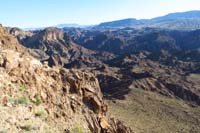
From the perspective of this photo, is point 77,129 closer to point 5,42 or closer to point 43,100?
point 43,100

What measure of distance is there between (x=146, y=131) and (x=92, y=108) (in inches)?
1453

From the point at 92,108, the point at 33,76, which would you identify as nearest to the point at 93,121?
the point at 92,108

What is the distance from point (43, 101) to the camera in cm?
2003

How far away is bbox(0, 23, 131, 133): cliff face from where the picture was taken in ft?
57.1

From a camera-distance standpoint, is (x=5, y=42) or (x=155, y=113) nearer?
(x=5, y=42)

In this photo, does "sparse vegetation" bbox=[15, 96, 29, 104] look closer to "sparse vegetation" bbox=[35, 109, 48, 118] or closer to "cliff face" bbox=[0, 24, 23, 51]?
"sparse vegetation" bbox=[35, 109, 48, 118]

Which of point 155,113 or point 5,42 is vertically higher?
point 5,42

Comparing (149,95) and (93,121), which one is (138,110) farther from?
(93,121)

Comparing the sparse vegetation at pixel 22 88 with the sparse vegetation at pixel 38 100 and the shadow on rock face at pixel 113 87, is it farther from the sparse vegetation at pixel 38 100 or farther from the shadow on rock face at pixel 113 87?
the shadow on rock face at pixel 113 87

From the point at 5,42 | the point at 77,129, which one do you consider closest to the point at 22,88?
the point at 77,129

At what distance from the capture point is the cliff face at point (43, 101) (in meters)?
17.4

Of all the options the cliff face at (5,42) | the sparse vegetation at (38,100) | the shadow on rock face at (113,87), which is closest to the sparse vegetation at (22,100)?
the sparse vegetation at (38,100)

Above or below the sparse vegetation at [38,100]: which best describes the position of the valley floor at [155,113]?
below

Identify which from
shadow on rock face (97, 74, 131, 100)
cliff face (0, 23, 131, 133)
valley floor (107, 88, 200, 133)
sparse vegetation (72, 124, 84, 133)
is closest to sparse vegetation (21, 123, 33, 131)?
cliff face (0, 23, 131, 133)
